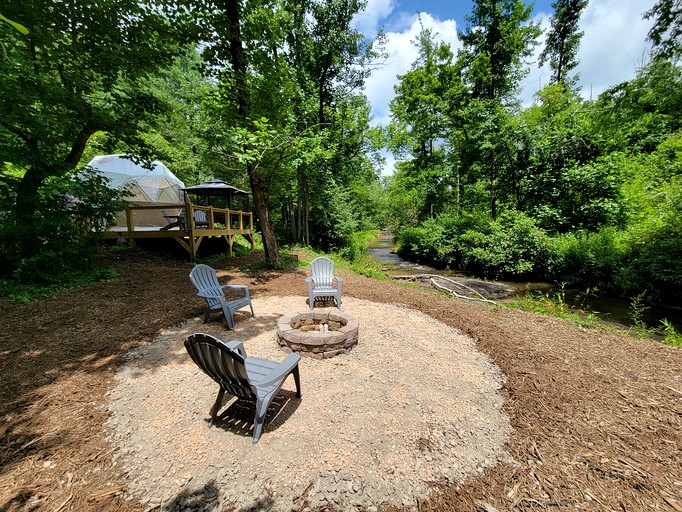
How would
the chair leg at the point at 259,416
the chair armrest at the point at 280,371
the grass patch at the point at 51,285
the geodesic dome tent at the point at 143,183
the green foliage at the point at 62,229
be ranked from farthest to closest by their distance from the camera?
the geodesic dome tent at the point at 143,183 → the green foliage at the point at 62,229 → the grass patch at the point at 51,285 → the chair armrest at the point at 280,371 → the chair leg at the point at 259,416

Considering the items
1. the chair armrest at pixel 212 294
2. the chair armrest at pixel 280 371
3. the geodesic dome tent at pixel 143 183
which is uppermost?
the geodesic dome tent at pixel 143 183

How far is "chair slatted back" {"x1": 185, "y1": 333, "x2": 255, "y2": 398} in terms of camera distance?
2.11 meters

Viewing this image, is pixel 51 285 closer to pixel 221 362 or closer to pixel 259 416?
pixel 221 362

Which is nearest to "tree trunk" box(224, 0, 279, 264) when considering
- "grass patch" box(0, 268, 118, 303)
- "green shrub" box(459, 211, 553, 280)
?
"grass patch" box(0, 268, 118, 303)

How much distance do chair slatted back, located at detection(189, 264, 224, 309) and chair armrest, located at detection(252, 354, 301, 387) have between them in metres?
2.32

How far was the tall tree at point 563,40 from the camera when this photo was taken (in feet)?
49.4

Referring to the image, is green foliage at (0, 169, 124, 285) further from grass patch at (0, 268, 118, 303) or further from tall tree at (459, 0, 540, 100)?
tall tree at (459, 0, 540, 100)

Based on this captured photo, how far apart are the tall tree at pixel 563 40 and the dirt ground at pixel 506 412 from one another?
61.4 feet

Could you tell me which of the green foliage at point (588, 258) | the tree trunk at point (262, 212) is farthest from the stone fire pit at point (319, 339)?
the green foliage at point (588, 258)

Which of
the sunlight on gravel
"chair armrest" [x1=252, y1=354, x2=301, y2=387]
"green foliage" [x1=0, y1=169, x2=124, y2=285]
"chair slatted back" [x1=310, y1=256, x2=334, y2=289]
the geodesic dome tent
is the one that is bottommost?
the sunlight on gravel

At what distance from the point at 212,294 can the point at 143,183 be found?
11.9m

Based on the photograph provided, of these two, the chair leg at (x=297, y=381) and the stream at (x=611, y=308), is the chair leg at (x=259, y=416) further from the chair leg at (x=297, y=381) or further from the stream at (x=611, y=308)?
the stream at (x=611, y=308)

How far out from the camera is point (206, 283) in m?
4.89

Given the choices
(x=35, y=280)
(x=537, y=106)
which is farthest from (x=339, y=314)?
(x=537, y=106)
